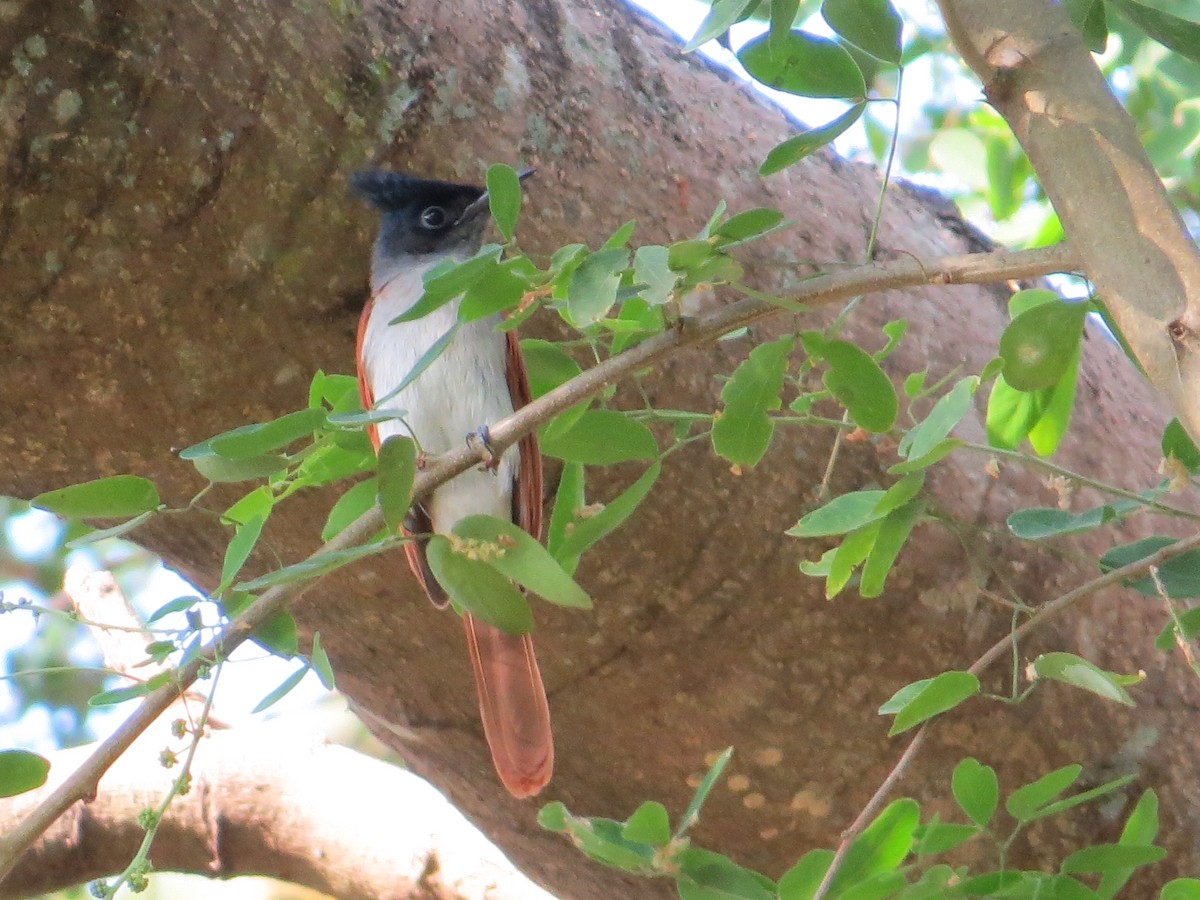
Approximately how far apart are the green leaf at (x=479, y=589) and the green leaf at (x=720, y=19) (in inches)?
27.1

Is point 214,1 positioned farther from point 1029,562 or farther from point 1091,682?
point 1029,562

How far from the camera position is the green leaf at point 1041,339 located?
1559mm

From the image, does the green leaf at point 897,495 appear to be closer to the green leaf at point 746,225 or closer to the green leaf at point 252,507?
the green leaf at point 746,225

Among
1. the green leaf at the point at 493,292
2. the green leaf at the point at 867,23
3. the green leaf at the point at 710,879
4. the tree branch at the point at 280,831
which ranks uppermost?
the green leaf at the point at 867,23

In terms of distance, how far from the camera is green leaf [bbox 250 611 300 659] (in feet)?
6.07

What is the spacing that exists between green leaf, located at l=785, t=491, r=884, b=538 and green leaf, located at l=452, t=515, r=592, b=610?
11.7 inches

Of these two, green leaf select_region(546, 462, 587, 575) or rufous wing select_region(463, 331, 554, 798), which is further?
rufous wing select_region(463, 331, 554, 798)

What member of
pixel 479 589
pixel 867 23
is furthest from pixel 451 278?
pixel 867 23

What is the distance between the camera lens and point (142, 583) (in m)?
7.22

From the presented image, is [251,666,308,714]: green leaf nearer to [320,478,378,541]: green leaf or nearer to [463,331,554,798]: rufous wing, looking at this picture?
[320,478,378,541]: green leaf

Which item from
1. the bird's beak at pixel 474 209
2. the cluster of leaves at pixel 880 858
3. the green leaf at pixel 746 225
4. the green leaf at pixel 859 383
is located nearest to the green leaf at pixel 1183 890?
the cluster of leaves at pixel 880 858

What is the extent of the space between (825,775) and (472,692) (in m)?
0.79

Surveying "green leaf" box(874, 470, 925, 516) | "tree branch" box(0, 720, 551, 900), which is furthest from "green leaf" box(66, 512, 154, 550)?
"tree branch" box(0, 720, 551, 900)

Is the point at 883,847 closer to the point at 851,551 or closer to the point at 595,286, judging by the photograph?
the point at 851,551
